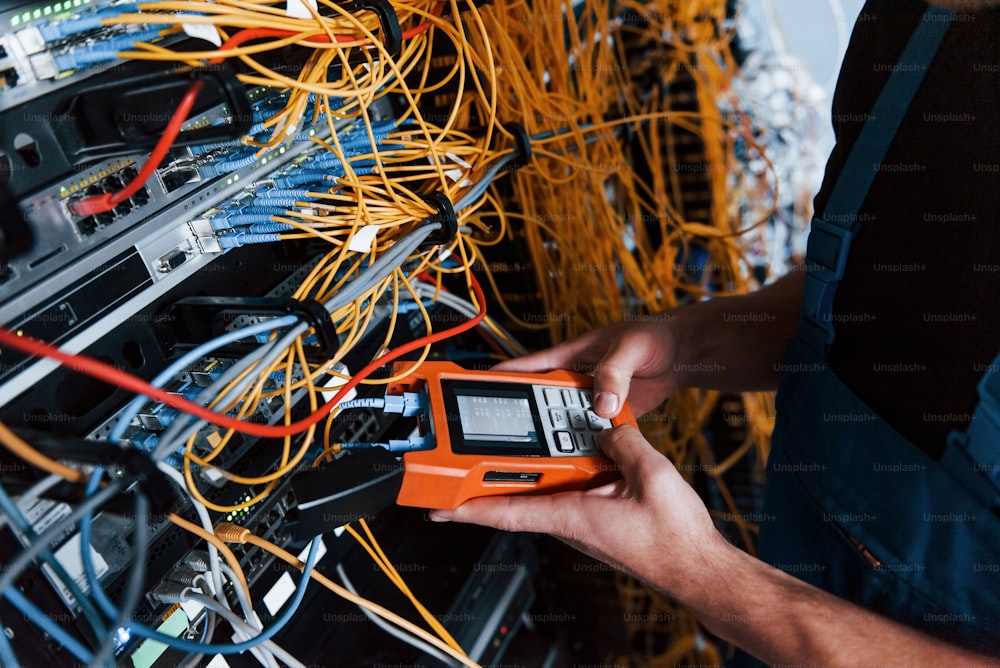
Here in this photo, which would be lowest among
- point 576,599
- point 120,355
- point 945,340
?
point 576,599

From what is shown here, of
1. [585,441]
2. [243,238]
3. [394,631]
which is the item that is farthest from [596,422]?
[243,238]

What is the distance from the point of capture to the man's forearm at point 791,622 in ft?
2.26

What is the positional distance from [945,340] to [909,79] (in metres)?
0.31

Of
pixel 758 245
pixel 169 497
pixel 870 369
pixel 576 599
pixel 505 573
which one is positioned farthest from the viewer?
pixel 758 245

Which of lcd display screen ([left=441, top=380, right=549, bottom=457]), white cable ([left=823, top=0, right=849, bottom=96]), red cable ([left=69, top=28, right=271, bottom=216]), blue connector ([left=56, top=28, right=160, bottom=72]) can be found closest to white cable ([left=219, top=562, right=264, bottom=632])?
lcd display screen ([left=441, top=380, right=549, bottom=457])

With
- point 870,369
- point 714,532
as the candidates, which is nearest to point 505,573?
point 714,532

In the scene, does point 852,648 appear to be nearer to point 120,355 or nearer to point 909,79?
point 909,79

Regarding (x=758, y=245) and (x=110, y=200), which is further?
(x=758, y=245)

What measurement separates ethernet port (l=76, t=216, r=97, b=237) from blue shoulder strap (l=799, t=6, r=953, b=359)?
854 mm

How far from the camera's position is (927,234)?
779 mm

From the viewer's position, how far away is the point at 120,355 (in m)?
0.60

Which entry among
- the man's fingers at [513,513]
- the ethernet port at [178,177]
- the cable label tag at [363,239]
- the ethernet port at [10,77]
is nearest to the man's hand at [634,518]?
the man's fingers at [513,513]

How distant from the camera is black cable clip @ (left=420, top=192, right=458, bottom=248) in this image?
699mm

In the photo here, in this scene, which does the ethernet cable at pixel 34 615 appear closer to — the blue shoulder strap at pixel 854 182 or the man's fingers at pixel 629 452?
the man's fingers at pixel 629 452
